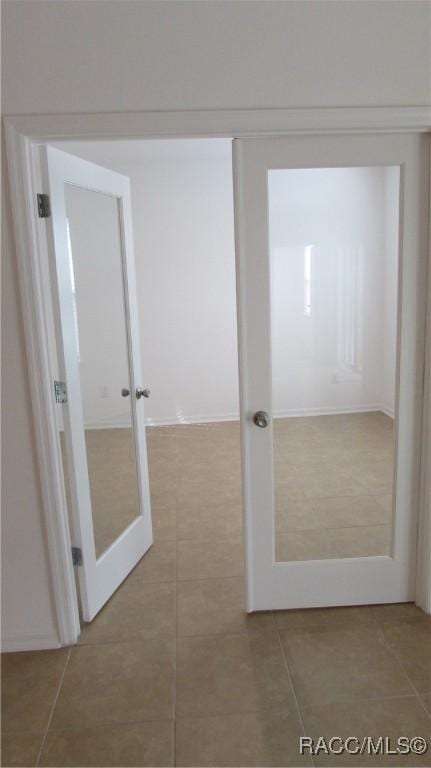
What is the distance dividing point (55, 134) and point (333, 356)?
4.62ft

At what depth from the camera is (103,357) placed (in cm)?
256

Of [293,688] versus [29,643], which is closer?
[293,688]

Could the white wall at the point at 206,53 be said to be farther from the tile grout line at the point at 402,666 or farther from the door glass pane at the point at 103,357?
the tile grout line at the point at 402,666

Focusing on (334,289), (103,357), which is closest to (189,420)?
(103,357)

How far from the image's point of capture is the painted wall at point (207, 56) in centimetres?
185

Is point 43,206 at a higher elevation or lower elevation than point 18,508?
higher

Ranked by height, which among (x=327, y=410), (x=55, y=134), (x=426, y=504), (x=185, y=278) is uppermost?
(x=55, y=134)

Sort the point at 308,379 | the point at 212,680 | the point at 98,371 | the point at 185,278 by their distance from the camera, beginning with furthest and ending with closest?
the point at 185,278
the point at 98,371
the point at 308,379
the point at 212,680

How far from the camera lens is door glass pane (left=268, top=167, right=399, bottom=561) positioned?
6.91ft

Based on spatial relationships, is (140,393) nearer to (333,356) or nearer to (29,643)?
(333,356)

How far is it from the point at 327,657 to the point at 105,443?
4.52 ft

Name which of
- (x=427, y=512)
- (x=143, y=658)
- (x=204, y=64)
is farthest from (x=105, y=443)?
(x=204, y=64)

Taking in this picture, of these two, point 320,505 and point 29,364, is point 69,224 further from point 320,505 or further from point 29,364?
point 320,505

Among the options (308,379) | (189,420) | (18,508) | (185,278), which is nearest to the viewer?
(18,508)
